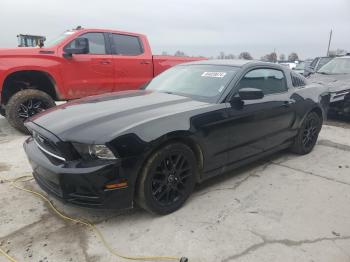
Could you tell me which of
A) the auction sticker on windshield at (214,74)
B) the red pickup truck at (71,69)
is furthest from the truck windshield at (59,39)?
the auction sticker on windshield at (214,74)

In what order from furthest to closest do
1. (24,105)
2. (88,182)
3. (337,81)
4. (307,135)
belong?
(337,81)
(24,105)
(307,135)
(88,182)

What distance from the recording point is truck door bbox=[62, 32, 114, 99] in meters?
6.40

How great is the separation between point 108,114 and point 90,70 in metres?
3.69

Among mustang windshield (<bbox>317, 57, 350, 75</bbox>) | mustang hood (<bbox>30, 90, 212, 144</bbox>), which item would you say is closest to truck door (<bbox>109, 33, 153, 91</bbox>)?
mustang hood (<bbox>30, 90, 212, 144</bbox>)

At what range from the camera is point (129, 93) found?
4.22m

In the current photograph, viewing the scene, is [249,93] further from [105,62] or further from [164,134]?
[105,62]

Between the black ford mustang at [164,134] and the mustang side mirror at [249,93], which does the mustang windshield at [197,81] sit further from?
the mustang side mirror at [249,93]

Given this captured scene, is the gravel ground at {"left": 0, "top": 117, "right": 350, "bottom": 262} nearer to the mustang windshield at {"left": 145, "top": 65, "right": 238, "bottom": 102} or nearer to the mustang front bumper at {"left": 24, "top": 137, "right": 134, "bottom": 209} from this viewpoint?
Answer: the mustang front bumper at {"left": 24, "top": 137, "right": 134, "bottom": 209}

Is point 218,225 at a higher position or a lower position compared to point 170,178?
lower

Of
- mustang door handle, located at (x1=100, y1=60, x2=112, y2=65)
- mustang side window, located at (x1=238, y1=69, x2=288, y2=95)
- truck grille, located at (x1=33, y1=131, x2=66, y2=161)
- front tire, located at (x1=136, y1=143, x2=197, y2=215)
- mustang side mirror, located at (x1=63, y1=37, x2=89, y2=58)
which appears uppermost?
mustang side mirror, located at (x1=63, y1=37, x2=89, y2=58)

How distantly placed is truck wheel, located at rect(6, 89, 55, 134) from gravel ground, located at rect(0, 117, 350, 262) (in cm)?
177

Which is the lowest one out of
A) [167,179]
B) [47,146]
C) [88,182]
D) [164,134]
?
[167,179]

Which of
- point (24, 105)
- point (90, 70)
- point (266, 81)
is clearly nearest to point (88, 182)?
point (266, 81)

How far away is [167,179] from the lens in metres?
3.24
